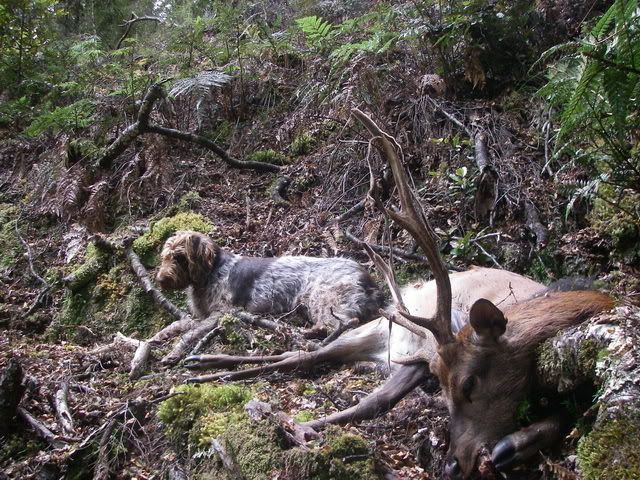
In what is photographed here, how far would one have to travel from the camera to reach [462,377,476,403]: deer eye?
3.73 metres

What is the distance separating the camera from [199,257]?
7469mm

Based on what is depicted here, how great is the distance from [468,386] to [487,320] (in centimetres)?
42

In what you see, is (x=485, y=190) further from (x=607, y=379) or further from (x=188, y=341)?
(x=607, y=379)

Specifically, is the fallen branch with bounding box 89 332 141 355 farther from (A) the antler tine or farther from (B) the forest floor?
(A) the antler tine

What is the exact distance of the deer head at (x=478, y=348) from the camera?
141 inches

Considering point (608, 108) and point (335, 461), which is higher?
point (608, 108)

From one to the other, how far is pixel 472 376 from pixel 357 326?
8.21ft

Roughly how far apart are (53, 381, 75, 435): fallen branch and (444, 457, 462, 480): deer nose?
9.10 ft

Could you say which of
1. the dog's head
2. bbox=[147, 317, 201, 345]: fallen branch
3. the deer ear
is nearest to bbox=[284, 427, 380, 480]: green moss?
the deer ear

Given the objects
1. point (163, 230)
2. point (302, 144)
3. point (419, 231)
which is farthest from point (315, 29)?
point (419, 231)

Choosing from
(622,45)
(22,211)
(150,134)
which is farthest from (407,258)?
(22,211)

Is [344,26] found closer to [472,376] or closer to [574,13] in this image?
[574,13]

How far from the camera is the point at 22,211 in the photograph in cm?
961

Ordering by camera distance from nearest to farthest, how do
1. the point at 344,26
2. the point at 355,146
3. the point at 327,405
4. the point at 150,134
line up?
the point at 327,405
the point at 355,146
the point at 344,26
the point at 150,134
